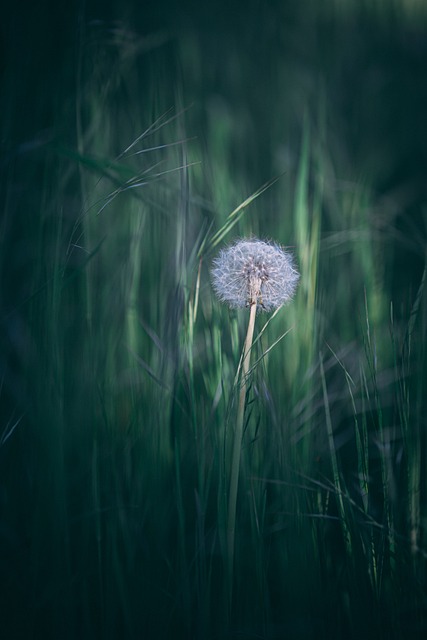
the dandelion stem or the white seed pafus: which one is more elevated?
the white seed pafus

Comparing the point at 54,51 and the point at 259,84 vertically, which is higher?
the point at 259,84

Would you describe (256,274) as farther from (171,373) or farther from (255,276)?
(171,373)

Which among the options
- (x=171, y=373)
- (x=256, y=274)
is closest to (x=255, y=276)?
(x=256, y=274)

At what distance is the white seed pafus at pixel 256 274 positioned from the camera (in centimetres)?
50

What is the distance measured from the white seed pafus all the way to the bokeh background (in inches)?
1.5

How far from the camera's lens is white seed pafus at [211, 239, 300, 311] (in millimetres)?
496

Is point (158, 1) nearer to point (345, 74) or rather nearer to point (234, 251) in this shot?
point (345, 74)

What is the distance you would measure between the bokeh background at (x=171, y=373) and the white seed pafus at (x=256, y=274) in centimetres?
4

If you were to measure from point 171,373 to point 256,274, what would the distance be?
0.54ft

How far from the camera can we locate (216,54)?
93 centimetres

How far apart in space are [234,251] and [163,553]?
13.3 inches

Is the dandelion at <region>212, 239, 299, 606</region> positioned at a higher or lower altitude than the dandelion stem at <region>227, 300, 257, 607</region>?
higher

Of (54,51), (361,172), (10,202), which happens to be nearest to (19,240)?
(10,202)

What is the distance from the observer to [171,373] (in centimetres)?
53
